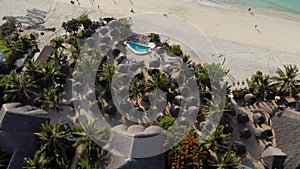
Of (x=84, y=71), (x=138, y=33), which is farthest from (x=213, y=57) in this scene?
→ (x=84, y=71)

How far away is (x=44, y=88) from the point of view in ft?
113

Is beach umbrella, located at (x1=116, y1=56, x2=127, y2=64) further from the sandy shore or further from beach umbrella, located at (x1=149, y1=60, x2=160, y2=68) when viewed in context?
the sandy shore

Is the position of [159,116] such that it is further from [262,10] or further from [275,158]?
[262,10]

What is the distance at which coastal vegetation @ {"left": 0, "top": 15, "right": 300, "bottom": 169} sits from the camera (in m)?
28.1

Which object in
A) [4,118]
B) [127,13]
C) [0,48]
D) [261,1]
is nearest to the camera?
[4,118]

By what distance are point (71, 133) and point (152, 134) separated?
7.62 meters

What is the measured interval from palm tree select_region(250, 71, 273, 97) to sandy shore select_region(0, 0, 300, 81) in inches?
160

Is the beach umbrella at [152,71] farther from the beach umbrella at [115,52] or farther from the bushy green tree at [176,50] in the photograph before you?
the beach umbrella at [115,52]

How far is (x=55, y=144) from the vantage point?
28.1 m

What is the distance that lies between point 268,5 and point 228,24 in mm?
10997

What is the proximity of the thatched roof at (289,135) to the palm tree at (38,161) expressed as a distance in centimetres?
2059

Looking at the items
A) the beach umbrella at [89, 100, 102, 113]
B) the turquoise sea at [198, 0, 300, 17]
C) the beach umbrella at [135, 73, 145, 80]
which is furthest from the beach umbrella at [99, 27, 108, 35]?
the turquoise sea at [198, 0, 300, 17]

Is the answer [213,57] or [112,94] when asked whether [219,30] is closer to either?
[213,57]

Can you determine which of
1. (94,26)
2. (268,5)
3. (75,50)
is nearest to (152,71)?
(75,50)
